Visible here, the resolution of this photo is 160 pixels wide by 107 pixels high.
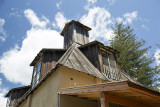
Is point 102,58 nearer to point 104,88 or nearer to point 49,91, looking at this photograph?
point 49,91

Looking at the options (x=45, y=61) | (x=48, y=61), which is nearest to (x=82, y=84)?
(x=48, y=61)

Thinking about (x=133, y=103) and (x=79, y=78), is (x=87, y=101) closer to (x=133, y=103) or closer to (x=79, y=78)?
(x=79, y=78)

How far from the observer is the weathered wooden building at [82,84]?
4.15 metres

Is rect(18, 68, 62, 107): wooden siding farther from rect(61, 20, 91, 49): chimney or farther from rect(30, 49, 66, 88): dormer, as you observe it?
rect(61, 20, 91, 49): chimney

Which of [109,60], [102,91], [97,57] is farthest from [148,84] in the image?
[102,91]

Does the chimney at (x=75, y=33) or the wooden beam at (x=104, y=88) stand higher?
the chimney at (x=75, y=33)

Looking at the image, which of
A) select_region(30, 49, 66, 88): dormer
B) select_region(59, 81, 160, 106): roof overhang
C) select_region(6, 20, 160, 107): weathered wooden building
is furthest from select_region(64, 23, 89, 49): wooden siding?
select_region(59, 81, 160, 106): roof overhang

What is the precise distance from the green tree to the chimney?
6.60m

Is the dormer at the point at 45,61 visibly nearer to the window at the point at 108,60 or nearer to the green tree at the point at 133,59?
the window at the point at 108,60

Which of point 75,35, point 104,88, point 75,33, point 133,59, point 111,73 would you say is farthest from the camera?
point 133,59

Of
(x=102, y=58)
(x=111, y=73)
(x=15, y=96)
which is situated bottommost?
(x=15, y=96)

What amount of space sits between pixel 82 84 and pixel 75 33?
792cm

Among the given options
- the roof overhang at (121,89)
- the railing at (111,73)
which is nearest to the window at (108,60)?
the railing at (111,73)

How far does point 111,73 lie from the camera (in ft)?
31.8
